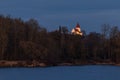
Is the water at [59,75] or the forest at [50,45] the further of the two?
the forest at [50,45]

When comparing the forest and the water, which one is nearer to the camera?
the water

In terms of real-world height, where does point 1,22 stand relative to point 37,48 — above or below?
above

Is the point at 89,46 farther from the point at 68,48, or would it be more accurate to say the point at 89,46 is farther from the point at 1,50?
the point at 1,50

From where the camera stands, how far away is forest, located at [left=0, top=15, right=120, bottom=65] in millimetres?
129375

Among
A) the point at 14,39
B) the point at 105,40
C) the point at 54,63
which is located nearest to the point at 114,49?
the point at 105,40

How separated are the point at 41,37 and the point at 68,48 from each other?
12.6 meters

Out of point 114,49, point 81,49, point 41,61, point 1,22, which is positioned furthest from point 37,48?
point 114,49

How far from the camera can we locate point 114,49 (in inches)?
5866

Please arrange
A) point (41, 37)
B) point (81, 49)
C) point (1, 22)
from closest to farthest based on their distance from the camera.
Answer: point (1, 22), point (41, 37), point (81, 49)

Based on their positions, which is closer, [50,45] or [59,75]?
[59,75]

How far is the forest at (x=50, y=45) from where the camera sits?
129375 mm

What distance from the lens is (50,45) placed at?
460 feet

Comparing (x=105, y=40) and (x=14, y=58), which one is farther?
(x=105, y=40)

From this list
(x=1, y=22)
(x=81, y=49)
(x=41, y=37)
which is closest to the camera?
(x=1, y=22)
